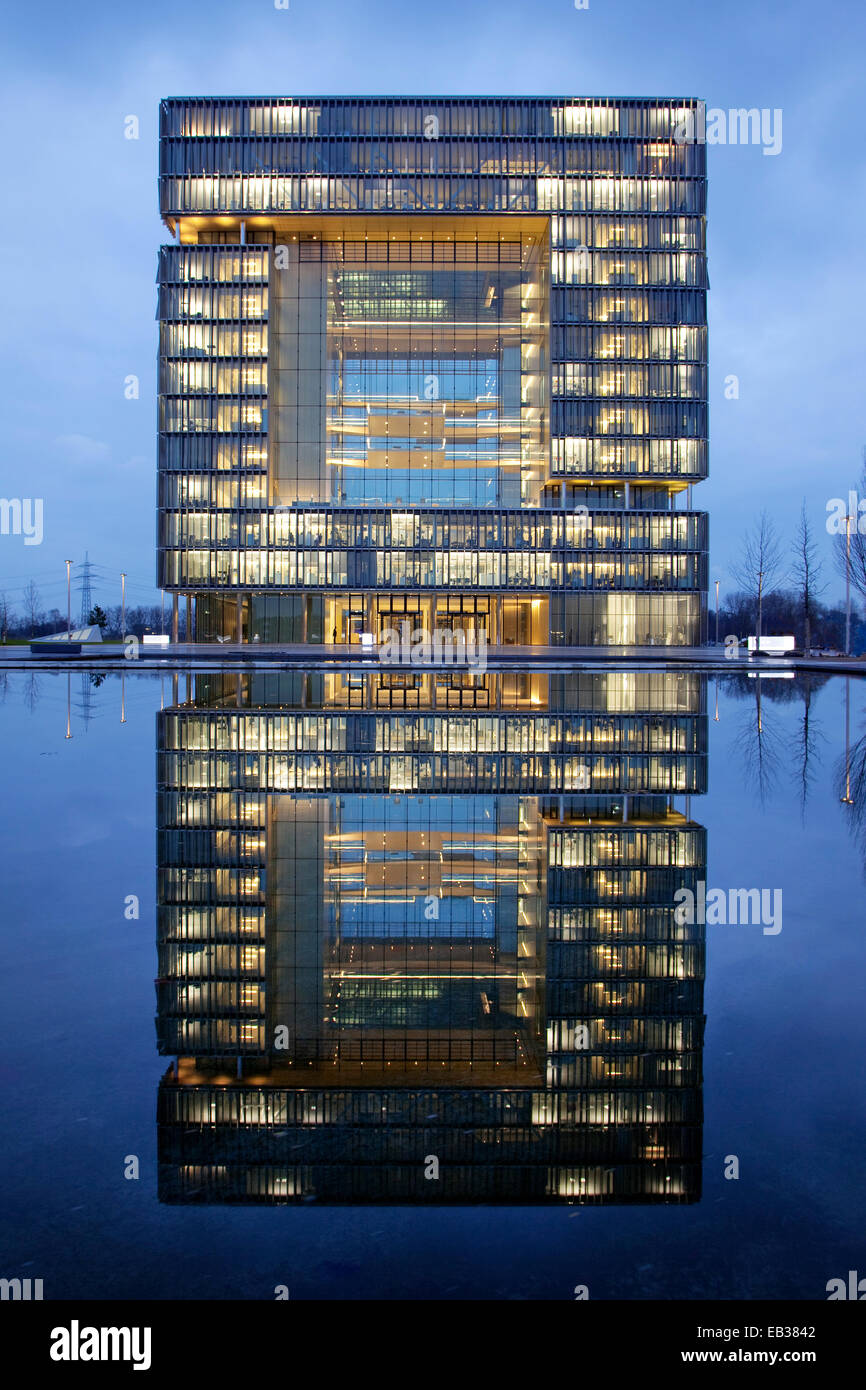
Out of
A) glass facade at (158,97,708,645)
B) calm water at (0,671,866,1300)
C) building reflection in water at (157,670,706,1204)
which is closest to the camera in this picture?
calm water at (0,671,866,1300)

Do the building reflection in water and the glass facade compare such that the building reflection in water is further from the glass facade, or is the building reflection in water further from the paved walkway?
the glass facade

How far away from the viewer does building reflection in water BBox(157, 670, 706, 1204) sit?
4.87 m

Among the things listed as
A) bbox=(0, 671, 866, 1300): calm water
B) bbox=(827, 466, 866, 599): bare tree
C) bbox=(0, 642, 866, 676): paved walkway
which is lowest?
bbox=(0, 671, 866, 1300): calm water

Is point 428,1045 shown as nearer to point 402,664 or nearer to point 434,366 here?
point 402,664

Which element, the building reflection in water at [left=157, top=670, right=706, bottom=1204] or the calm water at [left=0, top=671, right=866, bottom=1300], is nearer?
the calm water at [left=0, top=671, right=866, bottom=1300]

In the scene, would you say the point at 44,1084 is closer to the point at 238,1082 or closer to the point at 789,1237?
the point at 238,1082

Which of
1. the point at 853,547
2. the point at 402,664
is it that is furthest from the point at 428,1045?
the point at 853,547

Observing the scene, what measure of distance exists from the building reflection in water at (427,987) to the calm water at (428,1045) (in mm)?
30

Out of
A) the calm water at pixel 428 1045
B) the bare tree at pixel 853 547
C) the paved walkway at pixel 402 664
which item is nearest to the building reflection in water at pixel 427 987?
the calm water at pixel 428 1045

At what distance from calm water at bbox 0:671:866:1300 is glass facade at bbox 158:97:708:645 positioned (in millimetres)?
62925

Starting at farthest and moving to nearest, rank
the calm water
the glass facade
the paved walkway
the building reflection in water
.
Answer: the glass facade, the paved walkway, the building reflection in water, the calm water

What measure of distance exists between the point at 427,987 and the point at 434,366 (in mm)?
76917

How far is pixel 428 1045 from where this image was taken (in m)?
6.20

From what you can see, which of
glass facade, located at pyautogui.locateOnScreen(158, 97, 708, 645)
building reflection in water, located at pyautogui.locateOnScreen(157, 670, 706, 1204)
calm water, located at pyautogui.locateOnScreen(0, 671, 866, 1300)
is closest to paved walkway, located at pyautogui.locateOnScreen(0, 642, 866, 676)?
glass facade, located at pyautogui.locateOnScreen(158, 97, 708, 645)
